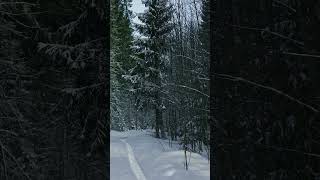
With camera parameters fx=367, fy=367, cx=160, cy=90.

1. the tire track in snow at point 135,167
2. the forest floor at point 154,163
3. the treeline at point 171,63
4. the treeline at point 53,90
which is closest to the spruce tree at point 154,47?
the treeline at point 171,63

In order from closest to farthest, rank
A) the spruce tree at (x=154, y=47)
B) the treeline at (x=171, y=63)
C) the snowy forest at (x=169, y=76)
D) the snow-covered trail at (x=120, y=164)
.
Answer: the snow-covered trail at (x=120, y=164), the snowy forest at (x=169, y=76), the treeline at (x=171, y=63), the spruce tree at (x=154, y=47)

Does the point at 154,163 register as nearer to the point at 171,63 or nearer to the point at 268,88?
the point at 171,63

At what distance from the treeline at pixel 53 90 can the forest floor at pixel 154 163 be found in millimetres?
4011

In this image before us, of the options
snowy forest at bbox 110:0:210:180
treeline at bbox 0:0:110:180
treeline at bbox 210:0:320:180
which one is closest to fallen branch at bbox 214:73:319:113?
treeline at bbox 210:0:320:180

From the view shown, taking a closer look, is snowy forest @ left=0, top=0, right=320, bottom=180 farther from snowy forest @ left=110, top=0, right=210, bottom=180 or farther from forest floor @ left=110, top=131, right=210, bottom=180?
forest floor @ left=110, top=131, right=210, bottom=180

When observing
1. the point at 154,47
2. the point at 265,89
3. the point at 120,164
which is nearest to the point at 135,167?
the point at 120,164

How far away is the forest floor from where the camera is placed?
6.77 m

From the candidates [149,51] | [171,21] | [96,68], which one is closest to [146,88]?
[149,51]

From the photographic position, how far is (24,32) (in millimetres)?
2357

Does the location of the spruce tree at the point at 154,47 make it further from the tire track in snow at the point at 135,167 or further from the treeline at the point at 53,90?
the treeline at the point at 53,90

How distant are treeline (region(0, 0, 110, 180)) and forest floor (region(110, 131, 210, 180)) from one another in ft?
13.2

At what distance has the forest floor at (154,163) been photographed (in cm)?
677

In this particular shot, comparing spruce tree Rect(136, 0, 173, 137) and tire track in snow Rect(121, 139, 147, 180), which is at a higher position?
spruce tree Rect(136, 0, 173, 137)

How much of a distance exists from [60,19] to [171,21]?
21.8 feet
